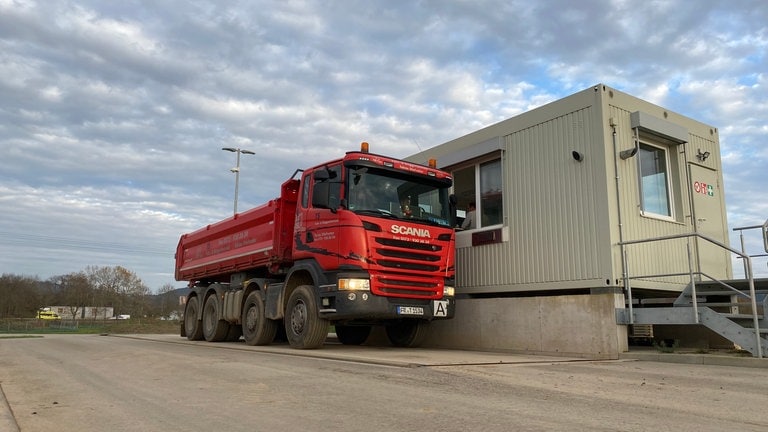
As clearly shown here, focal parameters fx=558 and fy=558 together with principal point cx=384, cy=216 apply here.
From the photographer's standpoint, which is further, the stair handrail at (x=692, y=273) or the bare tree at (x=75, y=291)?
the bare tree at (x=75, y=291)

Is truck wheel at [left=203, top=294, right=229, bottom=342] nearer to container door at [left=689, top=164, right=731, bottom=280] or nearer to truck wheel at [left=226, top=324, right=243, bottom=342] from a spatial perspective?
truck wheel at [left=226, top=324, right=243, bottom=342]

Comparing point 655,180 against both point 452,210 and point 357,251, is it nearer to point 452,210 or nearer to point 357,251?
point 452,210

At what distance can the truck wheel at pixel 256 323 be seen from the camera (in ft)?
38.8

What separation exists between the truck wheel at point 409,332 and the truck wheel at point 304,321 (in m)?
2.16

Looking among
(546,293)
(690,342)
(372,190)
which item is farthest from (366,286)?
(690,342)

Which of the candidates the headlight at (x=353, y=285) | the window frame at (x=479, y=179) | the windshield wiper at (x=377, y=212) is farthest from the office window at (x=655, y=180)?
the headlight at (x=353, y=285)

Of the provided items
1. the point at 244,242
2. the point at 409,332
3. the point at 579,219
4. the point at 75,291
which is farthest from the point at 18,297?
the point at 579,219

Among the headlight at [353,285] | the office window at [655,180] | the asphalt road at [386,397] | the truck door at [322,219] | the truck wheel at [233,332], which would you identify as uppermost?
the office window at [655,180]

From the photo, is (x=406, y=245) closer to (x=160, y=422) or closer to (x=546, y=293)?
(x=546, y=293)

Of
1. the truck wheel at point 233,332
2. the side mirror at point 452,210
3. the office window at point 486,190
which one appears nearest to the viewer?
the side mirror at point 452,210

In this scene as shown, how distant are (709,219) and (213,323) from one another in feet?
39.2

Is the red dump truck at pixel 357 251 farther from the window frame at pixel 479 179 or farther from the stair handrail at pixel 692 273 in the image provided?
the stair handrail at pixel 692 273

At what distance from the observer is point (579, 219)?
9.75 m

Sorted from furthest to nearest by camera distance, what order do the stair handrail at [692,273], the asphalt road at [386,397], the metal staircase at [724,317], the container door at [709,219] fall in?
the container door at [709,219] < the metal staircase at [724,317] < the stair handrail at [692,273] < the asphalt road at [386,397]
